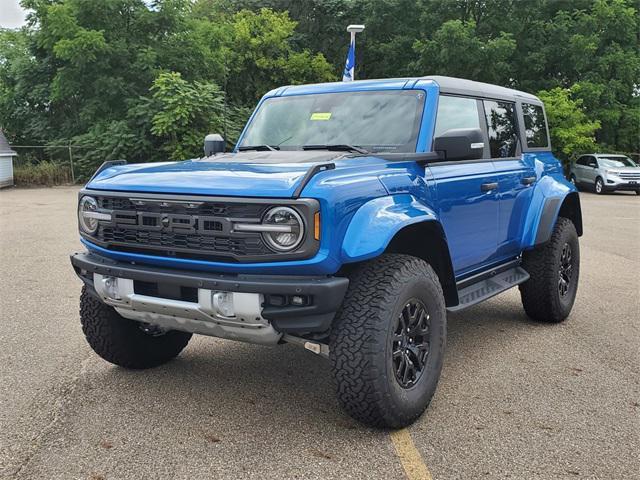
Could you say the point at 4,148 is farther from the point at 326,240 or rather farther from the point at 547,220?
the point at 326,240

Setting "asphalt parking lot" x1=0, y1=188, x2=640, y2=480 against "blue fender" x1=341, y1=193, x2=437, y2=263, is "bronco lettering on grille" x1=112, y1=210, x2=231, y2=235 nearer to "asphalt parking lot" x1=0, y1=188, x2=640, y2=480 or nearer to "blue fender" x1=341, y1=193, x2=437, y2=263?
"blue fender" x1=341, y1=193, x2=437, y2=263

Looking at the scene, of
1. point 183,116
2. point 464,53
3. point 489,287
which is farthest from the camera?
point 464,53

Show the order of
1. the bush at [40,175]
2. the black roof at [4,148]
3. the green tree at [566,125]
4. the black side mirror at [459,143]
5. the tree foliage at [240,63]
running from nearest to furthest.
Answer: the black side mirror at [459,143] → the black roof at [4,148] → the bush at [40,175] → the tree foliage at [240,63] → the green tree at [566,125]

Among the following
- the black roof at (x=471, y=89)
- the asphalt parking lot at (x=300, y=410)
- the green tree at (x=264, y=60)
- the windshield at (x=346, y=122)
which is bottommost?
the asphalt parking lot at (x=300, y=410)

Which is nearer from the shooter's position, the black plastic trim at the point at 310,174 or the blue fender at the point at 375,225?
the black plastic trim at the point at 310,174

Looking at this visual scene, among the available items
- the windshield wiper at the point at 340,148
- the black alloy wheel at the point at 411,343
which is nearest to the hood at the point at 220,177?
the windshield wiper at the point at 340,148

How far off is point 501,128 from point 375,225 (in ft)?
8.13

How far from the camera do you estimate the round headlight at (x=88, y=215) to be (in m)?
3.64

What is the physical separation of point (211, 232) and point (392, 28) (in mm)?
33546

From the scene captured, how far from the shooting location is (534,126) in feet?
19.1

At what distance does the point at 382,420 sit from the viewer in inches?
129

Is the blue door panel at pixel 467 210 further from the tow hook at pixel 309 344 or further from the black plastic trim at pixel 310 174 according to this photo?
the tow hook at pixel 309 344

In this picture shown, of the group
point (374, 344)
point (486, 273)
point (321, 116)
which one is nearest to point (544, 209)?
point (486, 273)

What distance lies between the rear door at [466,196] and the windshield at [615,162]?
2156 cm
